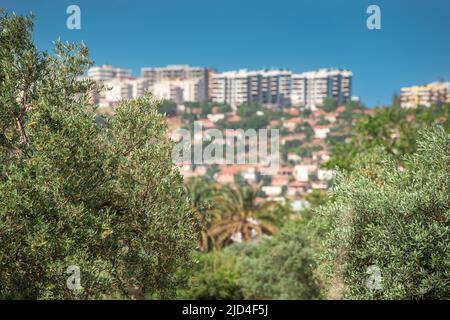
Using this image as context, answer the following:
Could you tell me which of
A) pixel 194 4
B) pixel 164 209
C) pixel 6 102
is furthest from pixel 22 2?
pixel 194 4

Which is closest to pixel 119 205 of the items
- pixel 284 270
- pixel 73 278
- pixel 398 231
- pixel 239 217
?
pixel 73 278

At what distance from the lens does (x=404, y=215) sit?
31.1ft

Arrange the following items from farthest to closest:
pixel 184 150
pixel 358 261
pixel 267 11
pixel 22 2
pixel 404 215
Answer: pixel 267 11 < pixel 22 2 < pixel 184 150 < pixel 358 261 < pixel 404 215

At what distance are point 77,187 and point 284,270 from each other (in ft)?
70.5

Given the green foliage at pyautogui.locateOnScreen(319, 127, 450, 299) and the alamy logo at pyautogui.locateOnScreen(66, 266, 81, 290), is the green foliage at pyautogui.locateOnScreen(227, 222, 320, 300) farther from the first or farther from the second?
the alamy logo at pyautogui.locateOnScreen(66, 266, 81, 290)

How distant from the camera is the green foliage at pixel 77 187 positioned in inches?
342

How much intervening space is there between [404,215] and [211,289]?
22309 mm

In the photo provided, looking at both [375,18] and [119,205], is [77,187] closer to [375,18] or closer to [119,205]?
[119,205]

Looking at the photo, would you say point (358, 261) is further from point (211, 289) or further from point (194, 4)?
point (194, 4)

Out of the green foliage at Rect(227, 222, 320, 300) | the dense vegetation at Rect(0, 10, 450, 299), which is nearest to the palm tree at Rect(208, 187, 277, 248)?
the green foliage at Rect(227, 222, 320, 300)

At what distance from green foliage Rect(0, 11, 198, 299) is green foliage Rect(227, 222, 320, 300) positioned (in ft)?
59.6

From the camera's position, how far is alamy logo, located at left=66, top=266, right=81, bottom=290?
8.61 meters

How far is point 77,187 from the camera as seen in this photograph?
29.7 feet

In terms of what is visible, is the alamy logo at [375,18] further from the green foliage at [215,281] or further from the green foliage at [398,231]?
the green foliage at [215,281]
